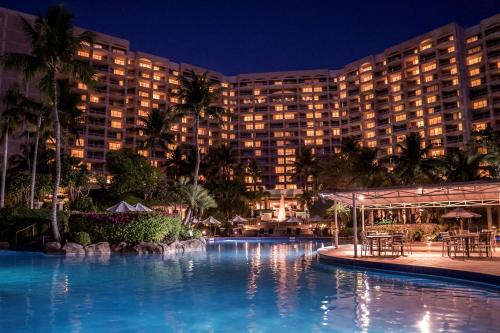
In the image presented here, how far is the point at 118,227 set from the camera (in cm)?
2736

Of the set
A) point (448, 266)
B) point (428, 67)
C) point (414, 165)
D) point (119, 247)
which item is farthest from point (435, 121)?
point (448, 266)

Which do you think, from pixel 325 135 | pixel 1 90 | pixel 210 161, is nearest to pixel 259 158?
pixel 325 135

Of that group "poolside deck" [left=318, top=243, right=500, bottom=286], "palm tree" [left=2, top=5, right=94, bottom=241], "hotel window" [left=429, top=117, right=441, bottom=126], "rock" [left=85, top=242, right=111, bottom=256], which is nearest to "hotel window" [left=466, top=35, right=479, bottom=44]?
"hotel window" [left=429, top=117, right=441, bottom=126]

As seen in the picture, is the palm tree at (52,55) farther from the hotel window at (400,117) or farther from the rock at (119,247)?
the hotel window at (400,117)

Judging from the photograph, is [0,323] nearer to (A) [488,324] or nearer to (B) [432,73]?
(A) [488,324]

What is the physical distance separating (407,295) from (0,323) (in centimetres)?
892

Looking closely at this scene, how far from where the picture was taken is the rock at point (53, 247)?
85.5 ft

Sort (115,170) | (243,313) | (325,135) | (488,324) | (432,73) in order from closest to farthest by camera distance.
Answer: (488,324)
(243,313)
(115,170)
(432,73)
(325,135)

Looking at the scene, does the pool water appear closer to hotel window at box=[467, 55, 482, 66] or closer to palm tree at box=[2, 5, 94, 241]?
palm tree at box=[2, 5, 94, 241]

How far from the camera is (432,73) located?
9450cm

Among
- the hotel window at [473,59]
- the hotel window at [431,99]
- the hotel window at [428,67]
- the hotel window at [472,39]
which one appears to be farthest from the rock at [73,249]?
the hotel window at [472,39]

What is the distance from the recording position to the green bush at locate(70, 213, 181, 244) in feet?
89.6

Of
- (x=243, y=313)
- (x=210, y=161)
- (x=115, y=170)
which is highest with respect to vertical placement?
(x=210, y=161)

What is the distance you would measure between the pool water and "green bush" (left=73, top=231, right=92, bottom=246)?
420 inches
